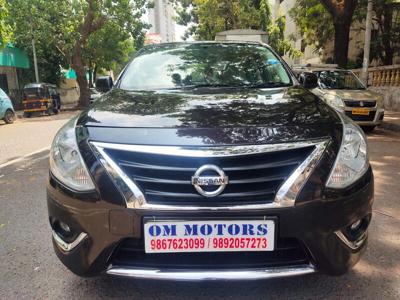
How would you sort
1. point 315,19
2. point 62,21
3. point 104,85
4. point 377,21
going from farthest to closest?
point 62,21 → point 315,19 → point 377,21 → point 104,85

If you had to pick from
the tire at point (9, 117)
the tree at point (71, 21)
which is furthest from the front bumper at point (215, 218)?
the tree at point (71, 21)

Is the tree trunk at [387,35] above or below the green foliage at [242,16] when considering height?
below

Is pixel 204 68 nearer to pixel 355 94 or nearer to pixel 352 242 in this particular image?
pixel 352 242

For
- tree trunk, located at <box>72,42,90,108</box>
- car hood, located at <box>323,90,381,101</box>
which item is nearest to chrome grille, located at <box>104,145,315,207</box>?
car hood, located at <box>323,90,381,101</box>

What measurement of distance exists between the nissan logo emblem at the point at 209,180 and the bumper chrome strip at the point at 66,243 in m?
0.63

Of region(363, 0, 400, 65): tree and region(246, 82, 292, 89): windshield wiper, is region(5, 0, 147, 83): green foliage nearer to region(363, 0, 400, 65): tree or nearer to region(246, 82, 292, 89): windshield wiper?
region(363, 0, 400, 65): tree

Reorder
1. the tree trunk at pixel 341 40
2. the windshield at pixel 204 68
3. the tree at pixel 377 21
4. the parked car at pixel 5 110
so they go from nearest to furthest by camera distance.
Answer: the windshield at pixel 204 68
the tree trunk at pixel 341 40
the parked car at pixel 5 110
the tree at pixel 377 21

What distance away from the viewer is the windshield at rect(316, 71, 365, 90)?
10.5 meters

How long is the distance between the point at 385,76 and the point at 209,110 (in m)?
14.4

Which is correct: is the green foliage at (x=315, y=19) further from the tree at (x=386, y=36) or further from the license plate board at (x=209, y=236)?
the license plate board at (x=209, y=236)

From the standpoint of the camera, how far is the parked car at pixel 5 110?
49.9 ft

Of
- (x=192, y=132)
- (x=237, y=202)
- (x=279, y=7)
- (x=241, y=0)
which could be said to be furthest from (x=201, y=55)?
(x=279, y=7)

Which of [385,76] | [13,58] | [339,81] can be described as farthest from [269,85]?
[13,58]

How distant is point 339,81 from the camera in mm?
10656
